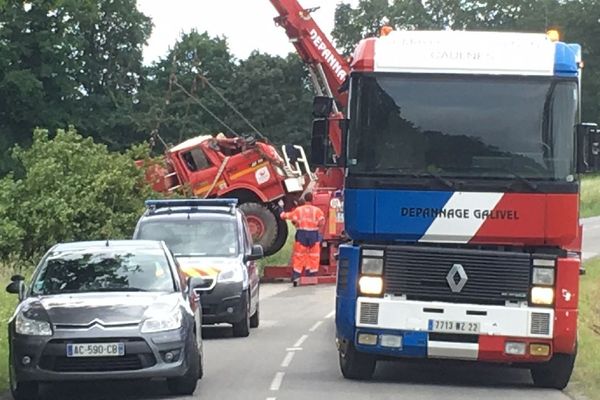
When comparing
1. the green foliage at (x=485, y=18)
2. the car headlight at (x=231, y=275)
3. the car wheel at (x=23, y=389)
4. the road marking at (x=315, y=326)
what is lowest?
the road marking at (x=315, y=326)

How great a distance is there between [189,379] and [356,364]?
84.8 inches

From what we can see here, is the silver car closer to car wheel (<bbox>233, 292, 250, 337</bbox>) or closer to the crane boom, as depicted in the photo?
car wheel (<bbox>233, 292, 250, 337</bbox>)

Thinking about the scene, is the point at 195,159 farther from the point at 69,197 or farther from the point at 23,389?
the point at 23,389

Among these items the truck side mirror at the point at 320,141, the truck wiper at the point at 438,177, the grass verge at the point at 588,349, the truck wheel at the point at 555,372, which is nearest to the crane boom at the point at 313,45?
the grass verge at the point at 588,349

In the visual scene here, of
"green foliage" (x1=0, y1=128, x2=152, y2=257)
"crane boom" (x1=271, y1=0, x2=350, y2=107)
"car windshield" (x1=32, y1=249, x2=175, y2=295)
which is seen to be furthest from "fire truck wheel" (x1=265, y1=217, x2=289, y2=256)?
"car windshield" (x1=32, y1=249, x2=175, y2=295)

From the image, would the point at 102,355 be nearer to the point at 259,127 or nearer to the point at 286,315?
the point at 286,315

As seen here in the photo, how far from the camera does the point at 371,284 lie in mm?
12875

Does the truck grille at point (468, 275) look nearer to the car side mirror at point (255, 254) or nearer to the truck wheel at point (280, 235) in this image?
the car side mirror at point (255, 254)

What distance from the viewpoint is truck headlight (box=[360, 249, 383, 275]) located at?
42.2ft

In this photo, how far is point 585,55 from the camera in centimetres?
10081

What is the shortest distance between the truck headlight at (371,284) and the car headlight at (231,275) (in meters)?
5.26

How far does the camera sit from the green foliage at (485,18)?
100562mm

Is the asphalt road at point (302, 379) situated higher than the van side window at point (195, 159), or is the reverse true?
the van side window at point (195, 159)

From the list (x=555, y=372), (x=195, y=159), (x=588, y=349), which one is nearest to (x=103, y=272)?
(x=555, y=372)
